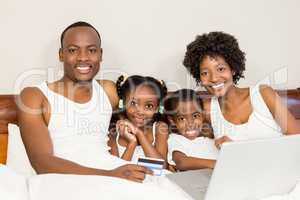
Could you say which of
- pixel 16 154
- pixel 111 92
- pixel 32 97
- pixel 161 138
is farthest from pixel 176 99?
pixel 16 154

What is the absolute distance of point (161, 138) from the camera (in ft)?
5.45

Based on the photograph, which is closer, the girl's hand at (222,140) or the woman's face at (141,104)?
the girl's hand at (222,140)

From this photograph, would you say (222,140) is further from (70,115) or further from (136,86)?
(70,115)

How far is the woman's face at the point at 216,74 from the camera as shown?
5.16ft

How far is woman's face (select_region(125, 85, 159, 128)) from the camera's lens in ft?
5.32

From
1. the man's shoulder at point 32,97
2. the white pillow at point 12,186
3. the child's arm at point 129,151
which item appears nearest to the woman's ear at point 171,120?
the child's arm at point 129,151

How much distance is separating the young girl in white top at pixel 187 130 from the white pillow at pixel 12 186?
0.64m

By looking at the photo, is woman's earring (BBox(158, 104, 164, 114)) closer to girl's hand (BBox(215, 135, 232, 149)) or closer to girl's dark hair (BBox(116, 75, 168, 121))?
girl's dark hair (BBox(116, 75, 168, 121))

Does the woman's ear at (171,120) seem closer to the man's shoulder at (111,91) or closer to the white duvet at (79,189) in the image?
the man's shoulder at (111,91)

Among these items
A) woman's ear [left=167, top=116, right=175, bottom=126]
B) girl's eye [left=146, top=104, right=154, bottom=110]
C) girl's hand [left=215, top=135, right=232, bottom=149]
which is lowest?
girl's hand [left=215, top=135, right=232, bottom=149]

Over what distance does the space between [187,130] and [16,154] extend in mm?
718

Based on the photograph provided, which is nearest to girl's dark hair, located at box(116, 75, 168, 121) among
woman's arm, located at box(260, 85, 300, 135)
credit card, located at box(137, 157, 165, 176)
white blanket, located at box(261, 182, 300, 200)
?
credit card, located at box(137, 157, 165, 176)

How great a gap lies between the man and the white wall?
237mm

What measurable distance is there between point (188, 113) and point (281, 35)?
0.83 metres
